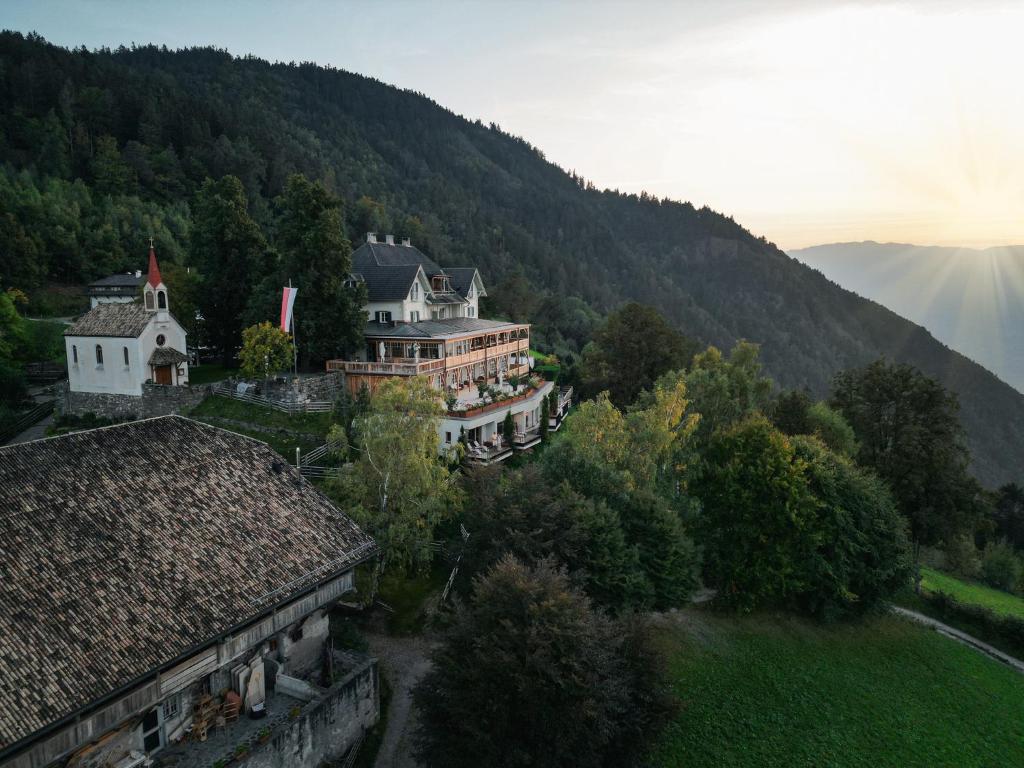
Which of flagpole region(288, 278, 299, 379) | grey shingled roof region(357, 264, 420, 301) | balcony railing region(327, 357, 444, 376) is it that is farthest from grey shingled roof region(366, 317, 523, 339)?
flagpole region(288, 278, 299, 379)

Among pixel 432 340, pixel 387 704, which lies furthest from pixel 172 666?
pixel 432 340

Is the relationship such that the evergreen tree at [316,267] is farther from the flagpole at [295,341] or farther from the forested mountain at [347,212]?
the forested mountain at [347,212]

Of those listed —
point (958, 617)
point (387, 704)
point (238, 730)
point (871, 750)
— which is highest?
point (238, 730)

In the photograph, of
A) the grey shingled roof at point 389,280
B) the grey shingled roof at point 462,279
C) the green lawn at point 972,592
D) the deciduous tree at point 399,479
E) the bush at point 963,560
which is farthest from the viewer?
the grey shingled roof at point 462,279

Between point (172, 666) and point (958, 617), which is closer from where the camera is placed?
point (172, 666)

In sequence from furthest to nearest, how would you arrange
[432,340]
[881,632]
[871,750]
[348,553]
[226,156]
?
[226,156], [432,340], [881,632], [871,750], [348,553]

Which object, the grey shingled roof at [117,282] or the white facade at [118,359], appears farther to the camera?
the grey shingled roof at [117,282]

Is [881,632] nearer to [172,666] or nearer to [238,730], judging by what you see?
[238,730]

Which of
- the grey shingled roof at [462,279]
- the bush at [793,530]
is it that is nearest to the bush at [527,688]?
the bush at [793,530]
